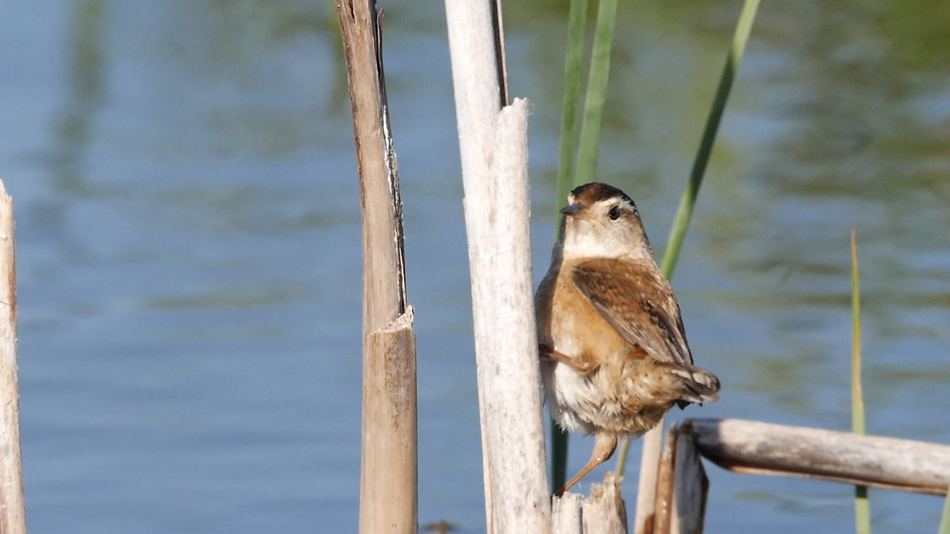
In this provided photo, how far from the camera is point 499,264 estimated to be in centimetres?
299

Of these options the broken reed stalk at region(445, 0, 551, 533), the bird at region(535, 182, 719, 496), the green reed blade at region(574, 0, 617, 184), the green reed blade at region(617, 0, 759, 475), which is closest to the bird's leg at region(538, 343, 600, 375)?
the bird at region(535, 182, 719, 496)

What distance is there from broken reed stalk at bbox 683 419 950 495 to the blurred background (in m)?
1.34

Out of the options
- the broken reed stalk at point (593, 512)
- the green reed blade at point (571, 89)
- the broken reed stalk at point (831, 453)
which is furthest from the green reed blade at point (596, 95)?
the broken reed stalk at point (831, 453)

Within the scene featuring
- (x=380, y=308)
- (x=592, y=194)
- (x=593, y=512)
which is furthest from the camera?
(x=592, y=194)

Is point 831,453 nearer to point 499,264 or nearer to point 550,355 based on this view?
point 550,355

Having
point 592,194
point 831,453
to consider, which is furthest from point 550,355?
point 831,453

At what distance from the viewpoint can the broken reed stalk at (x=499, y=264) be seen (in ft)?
9.48

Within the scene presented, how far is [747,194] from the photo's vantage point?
9797 millimetres

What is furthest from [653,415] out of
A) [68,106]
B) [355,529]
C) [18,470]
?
[68,106]

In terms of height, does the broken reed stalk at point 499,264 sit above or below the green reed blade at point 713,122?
below

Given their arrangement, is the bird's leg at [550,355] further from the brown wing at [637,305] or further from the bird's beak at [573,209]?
the bird's beak at [573,209]

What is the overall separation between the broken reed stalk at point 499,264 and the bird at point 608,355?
491 millimetres

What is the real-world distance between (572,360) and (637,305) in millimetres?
297

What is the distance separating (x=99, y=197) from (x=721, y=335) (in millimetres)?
4512
